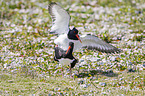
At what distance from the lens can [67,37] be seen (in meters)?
11.1

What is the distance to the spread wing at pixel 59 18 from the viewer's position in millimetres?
10776

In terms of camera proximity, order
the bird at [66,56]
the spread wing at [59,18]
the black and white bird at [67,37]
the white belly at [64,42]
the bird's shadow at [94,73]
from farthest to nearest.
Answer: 1. the bird's shadow at [94,73]
2. the white belly at [64,42]
3. the bird at [66,56]
4. the black and white bird at [67,37]
5. the spread wing at [59,18]

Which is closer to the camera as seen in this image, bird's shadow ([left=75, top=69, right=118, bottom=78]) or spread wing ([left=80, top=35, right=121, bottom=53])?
spread wing ([left=80, top=35, right=121, bottom=53])

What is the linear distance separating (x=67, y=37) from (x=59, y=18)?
832 mm

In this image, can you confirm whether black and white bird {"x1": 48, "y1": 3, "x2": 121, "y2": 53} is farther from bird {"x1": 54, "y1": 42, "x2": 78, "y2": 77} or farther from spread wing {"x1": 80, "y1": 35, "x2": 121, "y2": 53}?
bird {"x1": 54, "y1": 42, "x2": 78, "y2": 77}

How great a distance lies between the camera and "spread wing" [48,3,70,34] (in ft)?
35.4

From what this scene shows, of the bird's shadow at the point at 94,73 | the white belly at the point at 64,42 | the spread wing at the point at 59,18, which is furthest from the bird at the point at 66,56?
the spread wing at the point at 59,18

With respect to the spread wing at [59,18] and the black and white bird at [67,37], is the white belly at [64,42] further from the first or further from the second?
the spread wing at [59,18]

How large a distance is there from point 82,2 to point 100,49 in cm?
1053

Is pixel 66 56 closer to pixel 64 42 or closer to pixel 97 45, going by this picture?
pixel 64 42

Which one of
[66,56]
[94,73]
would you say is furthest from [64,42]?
[94,73]

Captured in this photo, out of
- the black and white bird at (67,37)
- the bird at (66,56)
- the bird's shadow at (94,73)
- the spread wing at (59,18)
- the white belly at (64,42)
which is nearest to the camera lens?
the spread wing at (59,18)

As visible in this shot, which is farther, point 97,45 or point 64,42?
point 97,45

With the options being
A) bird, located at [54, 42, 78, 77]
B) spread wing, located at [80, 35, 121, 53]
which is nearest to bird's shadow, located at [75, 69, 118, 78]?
bird, located at [54, 42, 78, 77]
